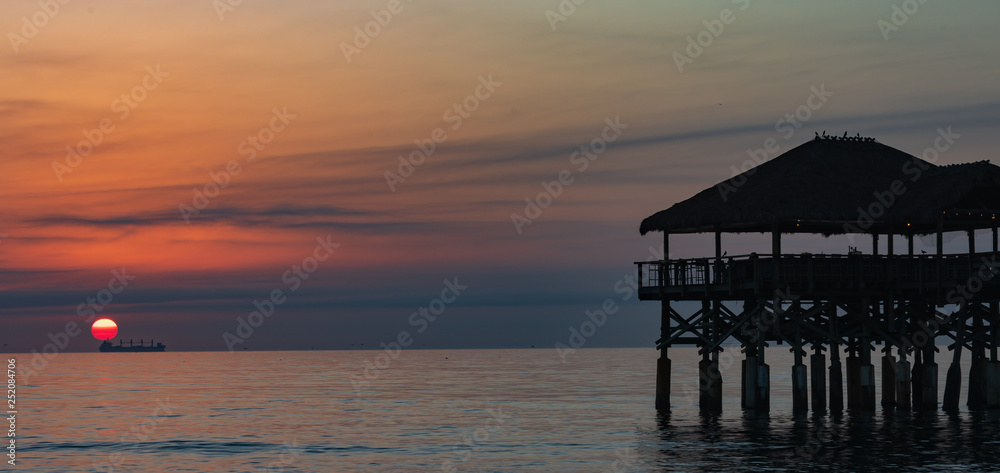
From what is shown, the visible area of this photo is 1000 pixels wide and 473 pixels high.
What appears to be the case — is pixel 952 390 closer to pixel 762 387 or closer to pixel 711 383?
pixel 762 387

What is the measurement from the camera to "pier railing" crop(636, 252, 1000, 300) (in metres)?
42.0

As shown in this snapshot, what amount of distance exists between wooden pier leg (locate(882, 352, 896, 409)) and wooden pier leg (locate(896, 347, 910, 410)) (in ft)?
7.93

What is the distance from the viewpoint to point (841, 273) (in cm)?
4288

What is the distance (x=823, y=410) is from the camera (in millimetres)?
46156

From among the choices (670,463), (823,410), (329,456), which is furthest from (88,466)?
(823,410)

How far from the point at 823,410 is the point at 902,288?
578 centimetres

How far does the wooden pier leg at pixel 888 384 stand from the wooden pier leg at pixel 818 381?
3.11m

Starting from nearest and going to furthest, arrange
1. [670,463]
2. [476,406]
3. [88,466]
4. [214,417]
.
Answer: [670,463] < [88,466] < [214,417] < [476,406]

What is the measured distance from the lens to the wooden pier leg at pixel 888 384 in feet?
157

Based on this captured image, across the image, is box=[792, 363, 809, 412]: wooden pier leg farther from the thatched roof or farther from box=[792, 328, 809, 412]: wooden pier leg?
the thatched roof

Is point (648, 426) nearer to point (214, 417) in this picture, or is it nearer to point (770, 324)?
point (770, 324)

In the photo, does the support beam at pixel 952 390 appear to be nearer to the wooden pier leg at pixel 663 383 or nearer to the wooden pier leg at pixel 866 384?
the wooden pier leg at pixel 866 384

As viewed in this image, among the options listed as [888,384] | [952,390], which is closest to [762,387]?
[888,384]

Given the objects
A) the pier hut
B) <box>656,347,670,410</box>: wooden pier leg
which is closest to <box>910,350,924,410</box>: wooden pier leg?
the pier hut
